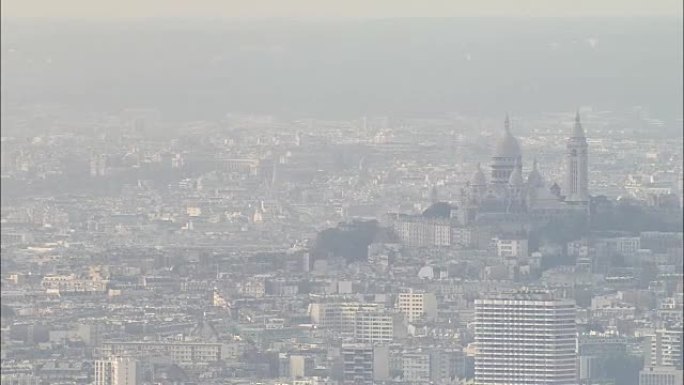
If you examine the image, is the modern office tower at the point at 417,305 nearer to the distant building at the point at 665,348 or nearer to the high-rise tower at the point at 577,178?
the distant building at the point at 665,348

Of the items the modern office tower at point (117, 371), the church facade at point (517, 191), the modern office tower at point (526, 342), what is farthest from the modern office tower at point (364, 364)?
the church facade at point (517, 191)

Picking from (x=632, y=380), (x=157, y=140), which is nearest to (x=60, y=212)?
(x=157, y=140)

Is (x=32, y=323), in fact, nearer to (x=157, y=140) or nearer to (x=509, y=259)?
(x=157, y=140)

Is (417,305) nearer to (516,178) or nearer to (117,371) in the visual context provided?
(117,371)

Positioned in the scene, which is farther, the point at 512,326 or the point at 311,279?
the point at 311,279

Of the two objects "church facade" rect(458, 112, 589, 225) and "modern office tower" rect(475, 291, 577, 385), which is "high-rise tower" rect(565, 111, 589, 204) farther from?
"modern office tower" rect(475, 291, 577, 385)
